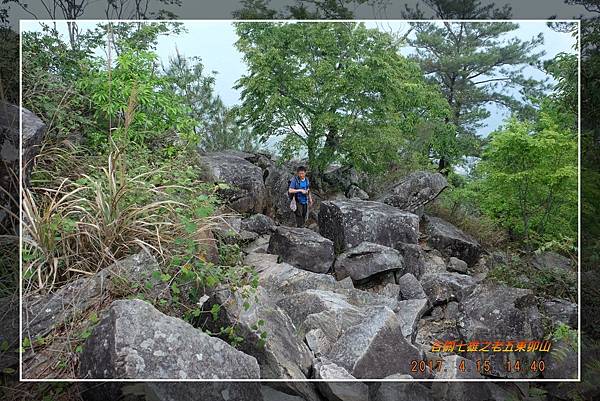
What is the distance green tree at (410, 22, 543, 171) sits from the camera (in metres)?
3.12

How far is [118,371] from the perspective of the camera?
2.41 m

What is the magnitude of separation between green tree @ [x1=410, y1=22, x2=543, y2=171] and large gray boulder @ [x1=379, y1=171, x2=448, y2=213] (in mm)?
195

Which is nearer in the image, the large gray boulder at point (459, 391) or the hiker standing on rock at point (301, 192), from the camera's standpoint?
the large gray boulder at point (459, 391)

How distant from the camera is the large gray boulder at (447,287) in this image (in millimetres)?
3467

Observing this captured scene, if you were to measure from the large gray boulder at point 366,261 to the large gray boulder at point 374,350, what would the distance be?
2.87 ft

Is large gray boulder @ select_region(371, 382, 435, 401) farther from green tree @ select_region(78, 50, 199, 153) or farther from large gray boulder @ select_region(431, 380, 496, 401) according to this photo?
green tree @ select_region(78, 50, 199, 153)

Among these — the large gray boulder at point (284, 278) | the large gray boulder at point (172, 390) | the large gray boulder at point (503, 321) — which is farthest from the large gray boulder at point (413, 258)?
the large gray boulder at point (172, 390)

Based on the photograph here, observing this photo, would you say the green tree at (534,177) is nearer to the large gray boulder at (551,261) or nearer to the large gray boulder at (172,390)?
the large gray boulder at (551,261)

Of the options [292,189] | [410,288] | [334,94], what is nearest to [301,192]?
[292,189]

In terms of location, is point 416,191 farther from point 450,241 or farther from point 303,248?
point 303,248

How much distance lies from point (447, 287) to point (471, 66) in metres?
1.31

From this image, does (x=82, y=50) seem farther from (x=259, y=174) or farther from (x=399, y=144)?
(x=399, y=144)

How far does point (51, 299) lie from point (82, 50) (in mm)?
1395

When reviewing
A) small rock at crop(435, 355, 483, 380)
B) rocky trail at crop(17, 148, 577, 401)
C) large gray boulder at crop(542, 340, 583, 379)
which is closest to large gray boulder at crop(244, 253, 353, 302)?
rocky trail at crop(17, 148, 577, 401)
